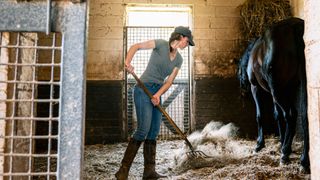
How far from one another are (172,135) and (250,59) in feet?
7.72

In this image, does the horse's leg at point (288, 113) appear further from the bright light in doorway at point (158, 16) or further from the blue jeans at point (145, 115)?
the bright light in doorway at point (158, 16)

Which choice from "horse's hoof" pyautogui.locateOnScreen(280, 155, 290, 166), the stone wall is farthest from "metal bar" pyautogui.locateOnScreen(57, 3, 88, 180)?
"horse's hoof" pyautogui.locateOnScreen(280, 155, 290, 166)

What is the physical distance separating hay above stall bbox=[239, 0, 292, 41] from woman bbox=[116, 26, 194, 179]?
10.1 ft

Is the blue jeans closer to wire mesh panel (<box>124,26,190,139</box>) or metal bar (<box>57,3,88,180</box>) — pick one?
metal bar (<box>57,3,88,180</box>)

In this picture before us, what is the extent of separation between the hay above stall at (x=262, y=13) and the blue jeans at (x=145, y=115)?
11.3ft

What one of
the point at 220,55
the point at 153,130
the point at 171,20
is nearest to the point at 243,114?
the point at 220,55

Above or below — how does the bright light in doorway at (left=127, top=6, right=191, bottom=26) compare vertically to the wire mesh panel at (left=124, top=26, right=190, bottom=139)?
above

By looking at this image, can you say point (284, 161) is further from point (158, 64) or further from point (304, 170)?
point (158, 64)

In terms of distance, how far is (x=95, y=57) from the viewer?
19.7 feet

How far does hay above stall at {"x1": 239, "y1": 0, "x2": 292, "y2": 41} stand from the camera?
5.75 meters

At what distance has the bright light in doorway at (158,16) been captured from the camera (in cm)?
618

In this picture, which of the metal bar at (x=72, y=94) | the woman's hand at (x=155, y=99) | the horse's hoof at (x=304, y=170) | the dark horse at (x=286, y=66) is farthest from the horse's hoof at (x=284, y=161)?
the metal bar at (x=72, y=94)

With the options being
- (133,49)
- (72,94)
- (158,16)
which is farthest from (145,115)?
(158,16)

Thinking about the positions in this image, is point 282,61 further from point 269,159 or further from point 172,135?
point 172,135
